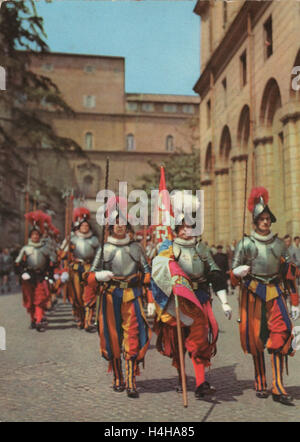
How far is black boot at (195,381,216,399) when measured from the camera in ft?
16.9

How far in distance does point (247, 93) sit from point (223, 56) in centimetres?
491

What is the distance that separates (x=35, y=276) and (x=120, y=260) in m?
4.68

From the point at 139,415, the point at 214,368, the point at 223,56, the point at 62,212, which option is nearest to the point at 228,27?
the point at 223,56

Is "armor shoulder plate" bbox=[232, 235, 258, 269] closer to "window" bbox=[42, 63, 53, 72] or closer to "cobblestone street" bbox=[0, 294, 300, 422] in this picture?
"cobblestone street" bbox=[0, 294, 300, 422]

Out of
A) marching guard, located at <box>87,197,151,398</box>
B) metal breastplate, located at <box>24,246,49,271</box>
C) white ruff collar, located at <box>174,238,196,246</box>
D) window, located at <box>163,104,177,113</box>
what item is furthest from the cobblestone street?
window, located at <box>163,104,177,113</box>

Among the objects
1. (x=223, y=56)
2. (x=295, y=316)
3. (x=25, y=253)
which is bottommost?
(x=295, y=316)

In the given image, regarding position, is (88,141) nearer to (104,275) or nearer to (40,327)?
(40,327)

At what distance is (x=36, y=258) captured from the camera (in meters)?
10.1

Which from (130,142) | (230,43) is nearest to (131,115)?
(130,142)

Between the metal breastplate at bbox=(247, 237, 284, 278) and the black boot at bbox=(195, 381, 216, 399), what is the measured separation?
3.96 ft

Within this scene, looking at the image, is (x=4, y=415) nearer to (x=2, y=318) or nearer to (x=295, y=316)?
(x=295, y=316)

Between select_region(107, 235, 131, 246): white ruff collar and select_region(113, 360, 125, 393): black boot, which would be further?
select_region(107, 235, 131, 246): white ruff collar

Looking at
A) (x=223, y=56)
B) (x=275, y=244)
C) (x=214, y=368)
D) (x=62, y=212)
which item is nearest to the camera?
(x=275, y=244)

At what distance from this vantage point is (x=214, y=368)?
21.5ft
